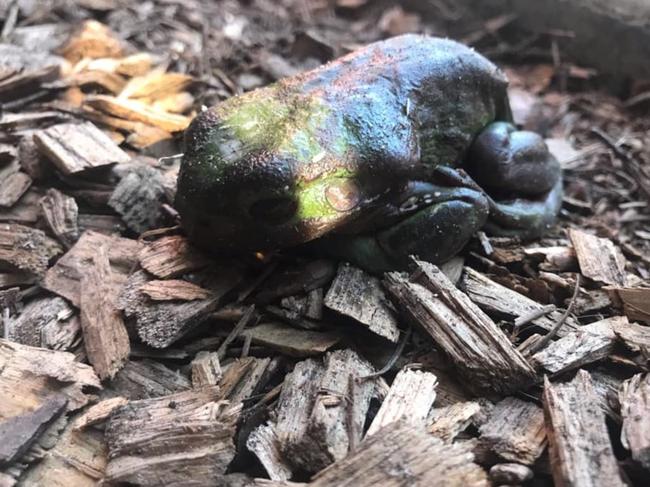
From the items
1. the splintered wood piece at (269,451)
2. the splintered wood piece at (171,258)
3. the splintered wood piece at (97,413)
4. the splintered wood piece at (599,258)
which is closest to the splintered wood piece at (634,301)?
the splintered wood piece at (599,258)

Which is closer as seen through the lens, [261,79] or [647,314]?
[647,314]

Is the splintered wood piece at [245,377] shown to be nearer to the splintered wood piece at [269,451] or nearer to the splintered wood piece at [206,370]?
the splintered wood piece at [206,370]

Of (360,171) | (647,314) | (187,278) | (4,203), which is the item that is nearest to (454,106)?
(360,171)

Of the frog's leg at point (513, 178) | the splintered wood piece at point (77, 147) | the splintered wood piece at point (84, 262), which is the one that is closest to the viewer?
the splintered wood piece at point (84, 262)

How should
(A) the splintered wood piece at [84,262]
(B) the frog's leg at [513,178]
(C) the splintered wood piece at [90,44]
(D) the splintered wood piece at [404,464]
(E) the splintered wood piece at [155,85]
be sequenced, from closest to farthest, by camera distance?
1. (D) the splintered wood piece at [404,464]
2. (A) the splintered wood piece at [84,262]
3. (B) the frog's leg at [513,178]
4. (E) the splintered wood piece at [155,85]
5. (C) the splintered wood piece at [90,44]

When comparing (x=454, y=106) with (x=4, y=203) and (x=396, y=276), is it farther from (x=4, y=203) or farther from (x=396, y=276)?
(x=4, y=203)

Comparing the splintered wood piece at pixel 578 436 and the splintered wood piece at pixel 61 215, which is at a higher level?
the splintered wood piece at pixel 578 436

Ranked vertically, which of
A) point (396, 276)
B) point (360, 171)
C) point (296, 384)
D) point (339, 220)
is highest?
point (360, 171)

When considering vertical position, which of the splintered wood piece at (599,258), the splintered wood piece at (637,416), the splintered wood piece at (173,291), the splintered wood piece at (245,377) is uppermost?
the splintered wood piece at (637,416)
